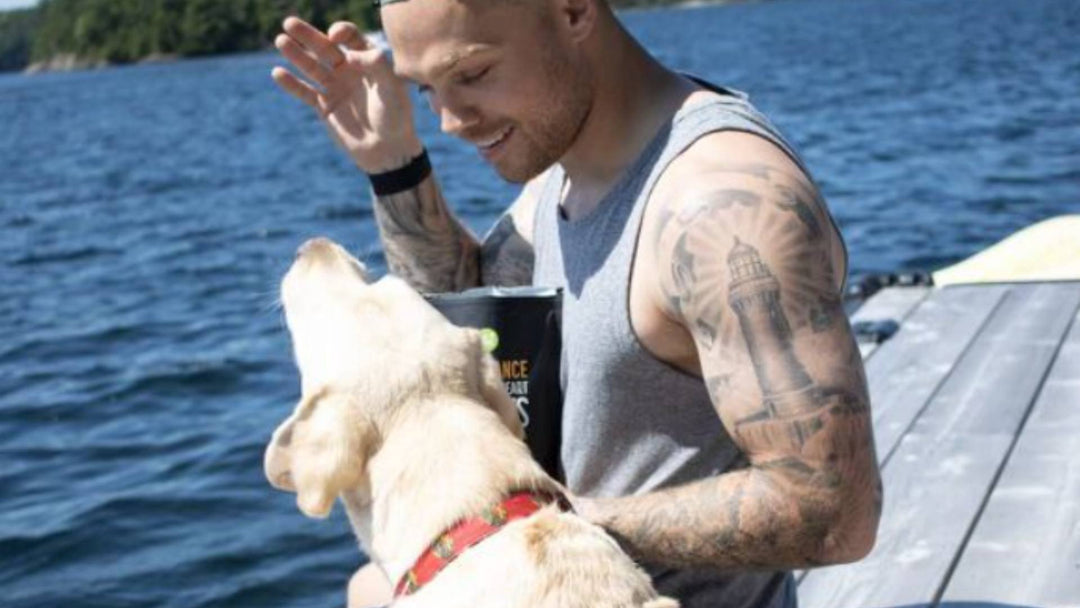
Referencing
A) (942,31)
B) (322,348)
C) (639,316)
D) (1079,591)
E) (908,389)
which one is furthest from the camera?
(942,31)

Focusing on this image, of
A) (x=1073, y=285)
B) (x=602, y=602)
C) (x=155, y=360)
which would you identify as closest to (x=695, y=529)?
(x=602, y=602)

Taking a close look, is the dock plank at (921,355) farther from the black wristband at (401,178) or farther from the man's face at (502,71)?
the man's face at (502,71)

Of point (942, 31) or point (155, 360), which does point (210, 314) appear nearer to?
point (155, 360)

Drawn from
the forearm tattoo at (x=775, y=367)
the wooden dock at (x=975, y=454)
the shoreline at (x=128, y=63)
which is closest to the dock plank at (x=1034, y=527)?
the wooden dock at (x=975, y=454)

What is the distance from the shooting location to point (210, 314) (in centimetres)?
1357

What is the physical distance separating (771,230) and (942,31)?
172 feet

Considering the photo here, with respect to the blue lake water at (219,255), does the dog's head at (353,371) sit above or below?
above

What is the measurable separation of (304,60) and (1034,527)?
2563mm

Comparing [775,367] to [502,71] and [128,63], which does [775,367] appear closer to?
[502,71]

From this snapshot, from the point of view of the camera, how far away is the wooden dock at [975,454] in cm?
417

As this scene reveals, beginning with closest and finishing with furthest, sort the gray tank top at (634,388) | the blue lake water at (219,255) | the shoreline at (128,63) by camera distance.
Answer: the gray tank top at (634,388) → the blue lake water at (219,255) → the shoreline at (128,63)

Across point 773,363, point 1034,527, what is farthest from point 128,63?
point 773,363

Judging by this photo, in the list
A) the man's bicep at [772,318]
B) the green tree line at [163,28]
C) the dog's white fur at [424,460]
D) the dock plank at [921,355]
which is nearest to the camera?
the man's bicep at [772,318]

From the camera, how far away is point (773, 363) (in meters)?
2.71
